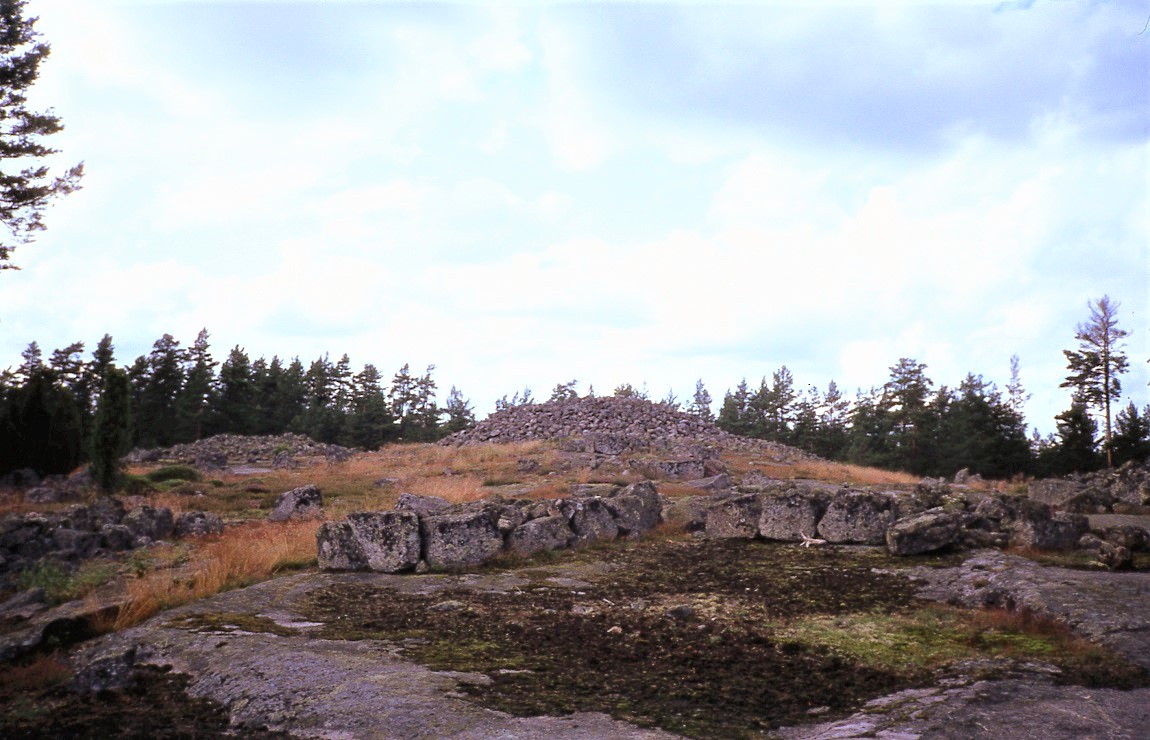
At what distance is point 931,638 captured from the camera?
7.32 m

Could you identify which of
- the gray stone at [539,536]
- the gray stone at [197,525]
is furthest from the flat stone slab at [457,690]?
the gray stone at [197,525]

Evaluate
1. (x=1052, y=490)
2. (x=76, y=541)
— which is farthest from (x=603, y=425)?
(x=76, y=541)

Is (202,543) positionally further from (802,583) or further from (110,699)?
(802,583)

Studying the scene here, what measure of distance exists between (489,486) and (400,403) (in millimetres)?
55940

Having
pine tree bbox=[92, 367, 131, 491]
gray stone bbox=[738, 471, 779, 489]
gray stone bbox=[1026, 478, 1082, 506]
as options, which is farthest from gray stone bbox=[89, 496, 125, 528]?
gray stone bbox=[1026, 478, 1082, 506]

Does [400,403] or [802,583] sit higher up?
[400,403]

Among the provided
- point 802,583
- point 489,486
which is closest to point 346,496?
point 489,486

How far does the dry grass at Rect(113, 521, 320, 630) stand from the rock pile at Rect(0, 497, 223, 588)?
5.02 ft

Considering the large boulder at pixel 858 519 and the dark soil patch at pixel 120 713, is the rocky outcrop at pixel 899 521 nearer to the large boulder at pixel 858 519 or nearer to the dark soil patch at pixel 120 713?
the large boulder at pixel 858 519

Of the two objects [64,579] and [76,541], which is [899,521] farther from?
[76,541]

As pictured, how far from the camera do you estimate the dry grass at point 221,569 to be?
8.60m

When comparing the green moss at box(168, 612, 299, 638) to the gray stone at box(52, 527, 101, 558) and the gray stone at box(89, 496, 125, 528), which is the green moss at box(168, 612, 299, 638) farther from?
the gray stone at box(89, 496, 125, 528)

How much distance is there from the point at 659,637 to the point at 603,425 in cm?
4428

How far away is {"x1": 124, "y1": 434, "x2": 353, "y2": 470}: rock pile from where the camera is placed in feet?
131
